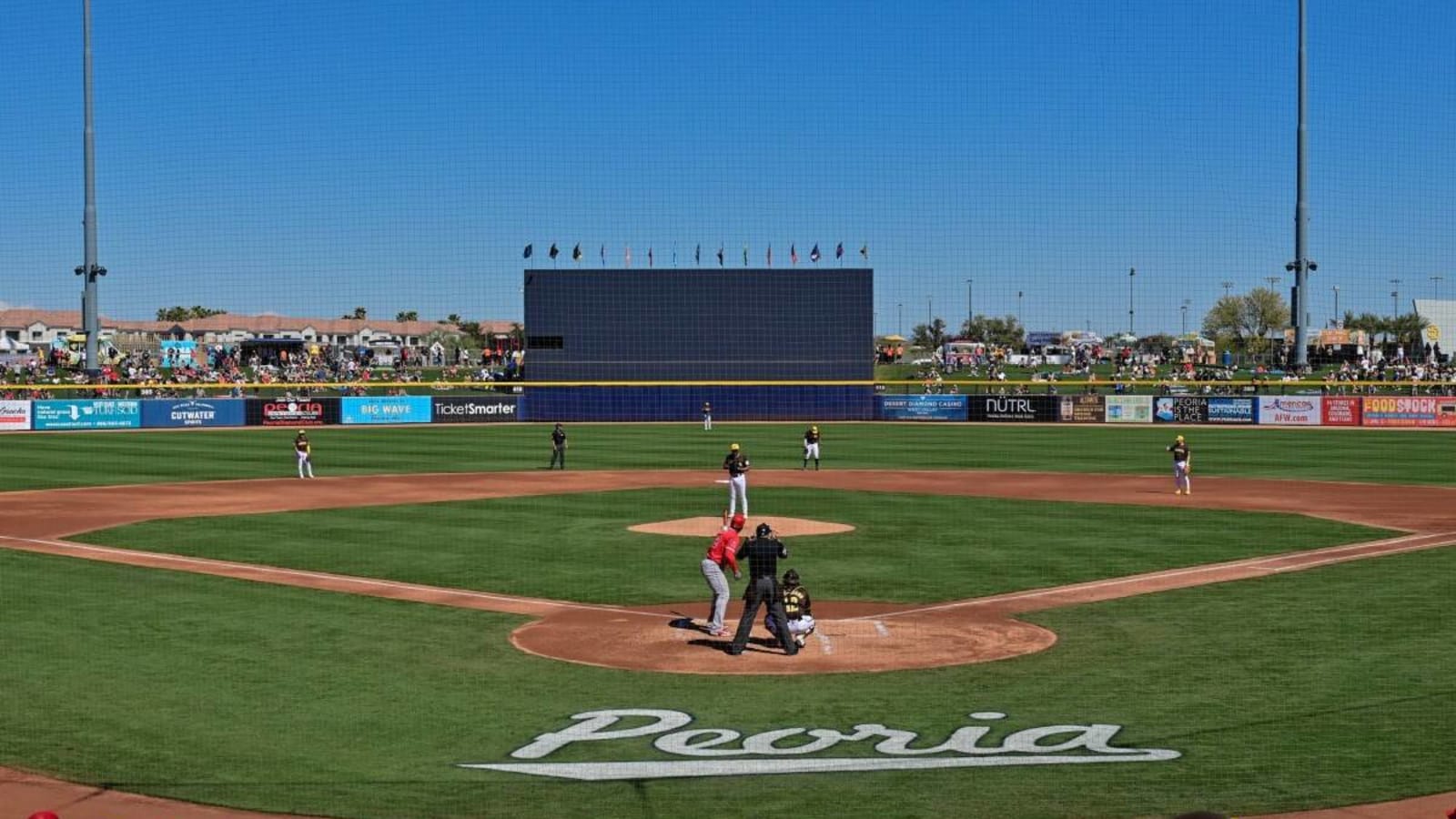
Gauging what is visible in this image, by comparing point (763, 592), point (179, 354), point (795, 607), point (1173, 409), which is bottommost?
point (795, 607)

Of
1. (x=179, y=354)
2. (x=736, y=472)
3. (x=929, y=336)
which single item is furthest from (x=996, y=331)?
(x=736, y=472)

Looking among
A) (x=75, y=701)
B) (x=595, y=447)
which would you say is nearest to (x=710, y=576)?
(x=75, y=701)

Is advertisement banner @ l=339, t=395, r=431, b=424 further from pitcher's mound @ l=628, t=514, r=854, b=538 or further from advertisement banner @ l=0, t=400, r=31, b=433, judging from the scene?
pitcher's mound @ l=628, t=514, r=854, b=538

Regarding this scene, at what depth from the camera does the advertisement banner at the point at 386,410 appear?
65.9 meters

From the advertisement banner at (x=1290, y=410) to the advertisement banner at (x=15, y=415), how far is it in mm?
54257

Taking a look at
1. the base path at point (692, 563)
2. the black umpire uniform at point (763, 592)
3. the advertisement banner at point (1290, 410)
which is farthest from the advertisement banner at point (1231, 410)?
the black umpire uniform at point (763, 592)

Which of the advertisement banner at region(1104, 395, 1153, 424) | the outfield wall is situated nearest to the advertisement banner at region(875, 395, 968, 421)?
the outfield wall

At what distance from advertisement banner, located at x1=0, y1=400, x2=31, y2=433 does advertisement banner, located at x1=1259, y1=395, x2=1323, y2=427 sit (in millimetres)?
54257

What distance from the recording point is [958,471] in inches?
1655

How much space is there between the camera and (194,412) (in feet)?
204

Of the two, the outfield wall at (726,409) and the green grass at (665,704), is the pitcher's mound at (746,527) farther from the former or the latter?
the outfield wall at (726,409)

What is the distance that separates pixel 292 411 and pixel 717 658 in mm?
53318

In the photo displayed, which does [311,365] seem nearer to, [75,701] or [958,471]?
[958,471]

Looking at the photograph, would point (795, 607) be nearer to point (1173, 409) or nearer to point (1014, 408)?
point (1014, 408)
